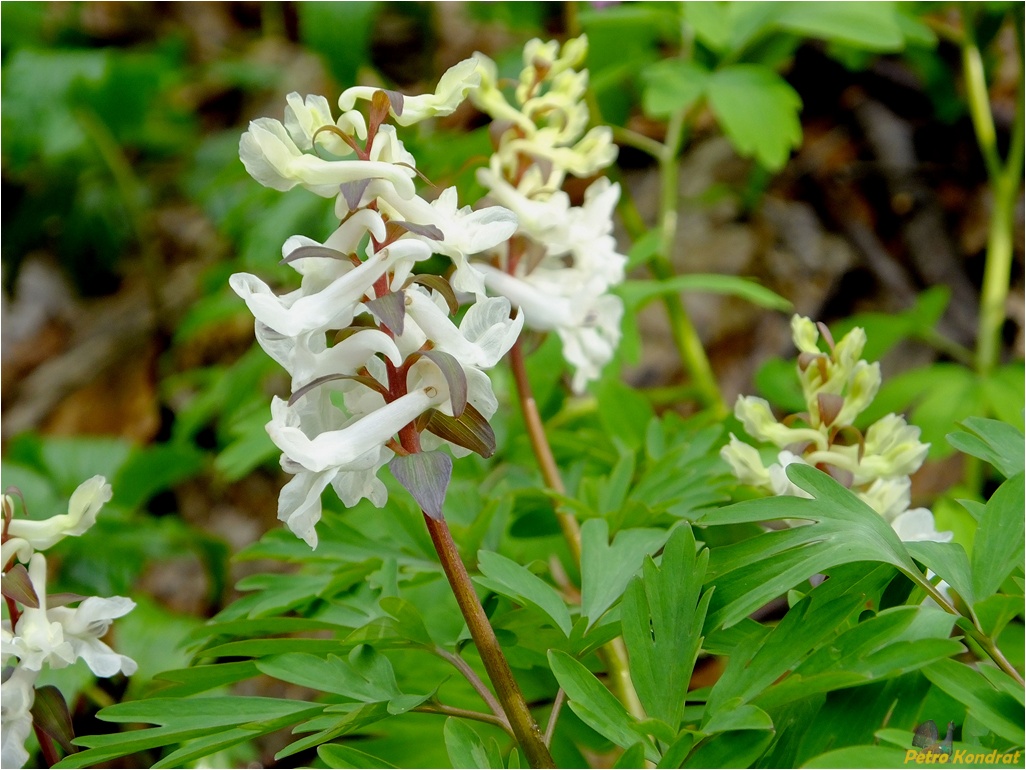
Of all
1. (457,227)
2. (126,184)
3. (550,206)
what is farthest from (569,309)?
(126,184)

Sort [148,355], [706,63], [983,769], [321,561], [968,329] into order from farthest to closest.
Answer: [148,355], [968,329], [706,63], [321,561], [983,769]

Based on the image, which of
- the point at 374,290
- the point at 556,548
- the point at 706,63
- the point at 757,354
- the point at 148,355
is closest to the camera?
the point at 374,290

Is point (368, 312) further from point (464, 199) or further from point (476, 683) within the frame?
point (464, 199)

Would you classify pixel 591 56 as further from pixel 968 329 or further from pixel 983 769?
pixel 983 769

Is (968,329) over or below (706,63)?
below

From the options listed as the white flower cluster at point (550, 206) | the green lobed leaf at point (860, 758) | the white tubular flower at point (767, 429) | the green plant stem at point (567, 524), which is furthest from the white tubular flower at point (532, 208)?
the green lobed leaf at point (860, 758)

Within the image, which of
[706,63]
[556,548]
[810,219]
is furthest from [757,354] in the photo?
[556,548]

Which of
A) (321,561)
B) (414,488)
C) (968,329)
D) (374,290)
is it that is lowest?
(968,329)
